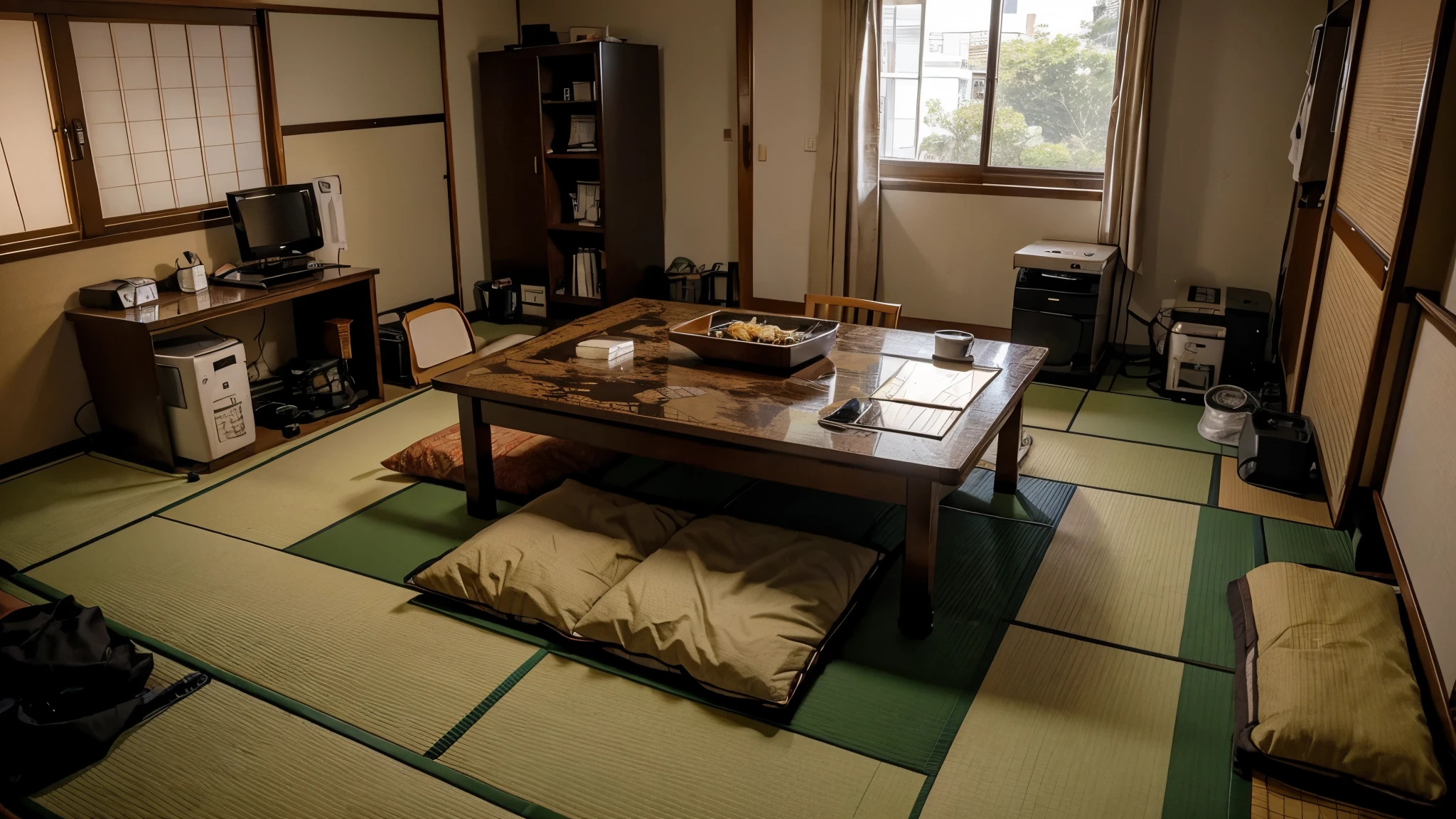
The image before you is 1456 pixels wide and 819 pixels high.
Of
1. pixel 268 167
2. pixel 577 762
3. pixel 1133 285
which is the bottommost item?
pixel 577 762

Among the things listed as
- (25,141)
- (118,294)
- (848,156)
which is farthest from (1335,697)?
(25,141)

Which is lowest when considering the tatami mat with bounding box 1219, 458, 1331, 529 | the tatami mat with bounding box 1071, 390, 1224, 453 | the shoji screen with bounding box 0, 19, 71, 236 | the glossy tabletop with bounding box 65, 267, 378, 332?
the tatami mat with bounding box 1219, 458, 1331, 529

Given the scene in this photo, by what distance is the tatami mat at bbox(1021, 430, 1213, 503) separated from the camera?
386 centimetres

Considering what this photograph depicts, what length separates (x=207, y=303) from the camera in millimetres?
4215

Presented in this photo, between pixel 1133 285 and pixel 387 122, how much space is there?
4541mm

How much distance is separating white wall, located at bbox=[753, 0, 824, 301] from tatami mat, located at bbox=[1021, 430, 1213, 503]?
8.05ft

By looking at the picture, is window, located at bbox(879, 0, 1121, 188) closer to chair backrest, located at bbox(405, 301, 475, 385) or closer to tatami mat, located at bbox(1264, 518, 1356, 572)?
tatami mat, located at bbox(1264, 518, 1356, 572)

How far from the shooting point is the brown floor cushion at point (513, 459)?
12.4 ft

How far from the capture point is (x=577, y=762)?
7.62ft

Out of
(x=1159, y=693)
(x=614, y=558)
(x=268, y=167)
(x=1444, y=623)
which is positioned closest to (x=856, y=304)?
(x=614, y=558)

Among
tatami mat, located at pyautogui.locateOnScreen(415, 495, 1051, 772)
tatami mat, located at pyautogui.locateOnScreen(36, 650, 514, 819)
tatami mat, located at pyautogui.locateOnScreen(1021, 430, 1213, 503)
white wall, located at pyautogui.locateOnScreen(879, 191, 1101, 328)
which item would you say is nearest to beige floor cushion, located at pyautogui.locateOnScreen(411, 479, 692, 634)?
tatami mat, located at pyautogui.locateOnScreen(415, 495, 1051, 772)

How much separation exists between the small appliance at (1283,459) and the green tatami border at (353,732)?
2990 mm

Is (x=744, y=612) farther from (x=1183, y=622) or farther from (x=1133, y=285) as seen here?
(x=1133, y=285)

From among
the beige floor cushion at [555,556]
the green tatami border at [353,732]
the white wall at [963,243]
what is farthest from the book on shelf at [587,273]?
the green tatami border at [353,732]
